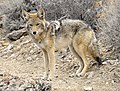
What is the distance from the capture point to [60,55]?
10.5 metres

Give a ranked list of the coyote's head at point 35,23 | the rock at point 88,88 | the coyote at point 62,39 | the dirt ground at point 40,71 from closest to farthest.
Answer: the dirt ground at point 40,71 < the rock at point 88,88 < the coyote's head at point 35,23 < the coyote at point 62,39

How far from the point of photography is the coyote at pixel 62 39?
336 inches

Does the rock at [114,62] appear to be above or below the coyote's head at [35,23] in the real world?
below

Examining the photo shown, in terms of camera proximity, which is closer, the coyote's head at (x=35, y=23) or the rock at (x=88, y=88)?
the rock at (x=88, y=88)

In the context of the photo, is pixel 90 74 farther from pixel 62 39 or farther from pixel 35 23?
pixel 35 23

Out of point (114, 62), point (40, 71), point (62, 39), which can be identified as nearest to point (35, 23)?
point (62, 39)

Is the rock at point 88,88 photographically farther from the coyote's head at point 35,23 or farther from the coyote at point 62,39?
the coyote's head at point 35,23

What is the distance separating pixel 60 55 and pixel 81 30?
1815 millimetres

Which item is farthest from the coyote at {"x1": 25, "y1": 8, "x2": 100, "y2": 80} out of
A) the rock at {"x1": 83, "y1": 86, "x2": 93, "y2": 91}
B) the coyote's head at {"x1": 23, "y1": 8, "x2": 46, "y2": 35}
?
the rock at {"x1": 83, "y1": 86, "x2": 93, "y2": 91}

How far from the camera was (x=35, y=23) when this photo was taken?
8.30m

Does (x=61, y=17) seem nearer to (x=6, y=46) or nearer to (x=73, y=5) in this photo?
(x=73, y=5)

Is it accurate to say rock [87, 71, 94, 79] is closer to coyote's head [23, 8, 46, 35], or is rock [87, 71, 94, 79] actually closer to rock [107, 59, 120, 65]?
rock [107, 59, 120, 65]

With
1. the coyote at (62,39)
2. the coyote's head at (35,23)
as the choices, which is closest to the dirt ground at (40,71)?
the coyote at (62,39)

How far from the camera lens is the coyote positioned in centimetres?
852
